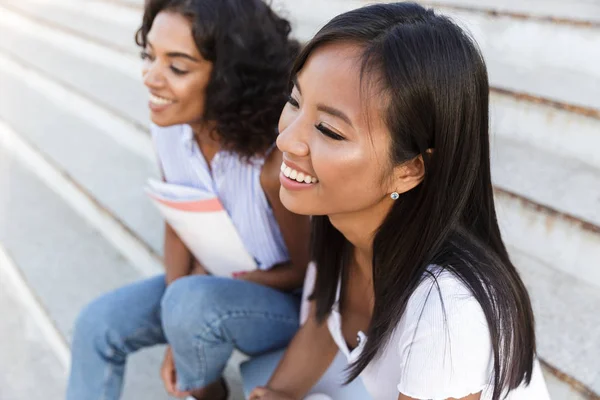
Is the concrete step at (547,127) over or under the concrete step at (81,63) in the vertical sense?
over

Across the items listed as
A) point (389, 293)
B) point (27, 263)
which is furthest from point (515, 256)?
point (27, 263)

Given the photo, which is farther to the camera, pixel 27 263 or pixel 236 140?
pixel 27 263

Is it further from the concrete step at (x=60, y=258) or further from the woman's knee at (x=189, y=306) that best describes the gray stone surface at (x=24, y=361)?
the woman's knee at (x=189, y=306)

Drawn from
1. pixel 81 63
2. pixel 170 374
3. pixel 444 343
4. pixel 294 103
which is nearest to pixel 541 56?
pixel 294 103

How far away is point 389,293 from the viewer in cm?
119

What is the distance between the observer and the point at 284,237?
1.69 meters

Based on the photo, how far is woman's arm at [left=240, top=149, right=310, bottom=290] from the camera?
64.1 inches

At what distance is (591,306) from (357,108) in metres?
0.90

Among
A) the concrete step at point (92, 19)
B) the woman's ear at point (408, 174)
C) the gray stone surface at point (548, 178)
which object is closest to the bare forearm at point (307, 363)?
the woman's ear at point (408, 174)

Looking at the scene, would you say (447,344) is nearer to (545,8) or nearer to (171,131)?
(171,131)

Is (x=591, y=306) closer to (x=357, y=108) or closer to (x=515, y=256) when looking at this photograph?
(x=515, y=256)

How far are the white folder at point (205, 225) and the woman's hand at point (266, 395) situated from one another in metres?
0.38

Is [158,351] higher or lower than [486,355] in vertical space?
lower

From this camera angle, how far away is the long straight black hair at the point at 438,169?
1.00 m
